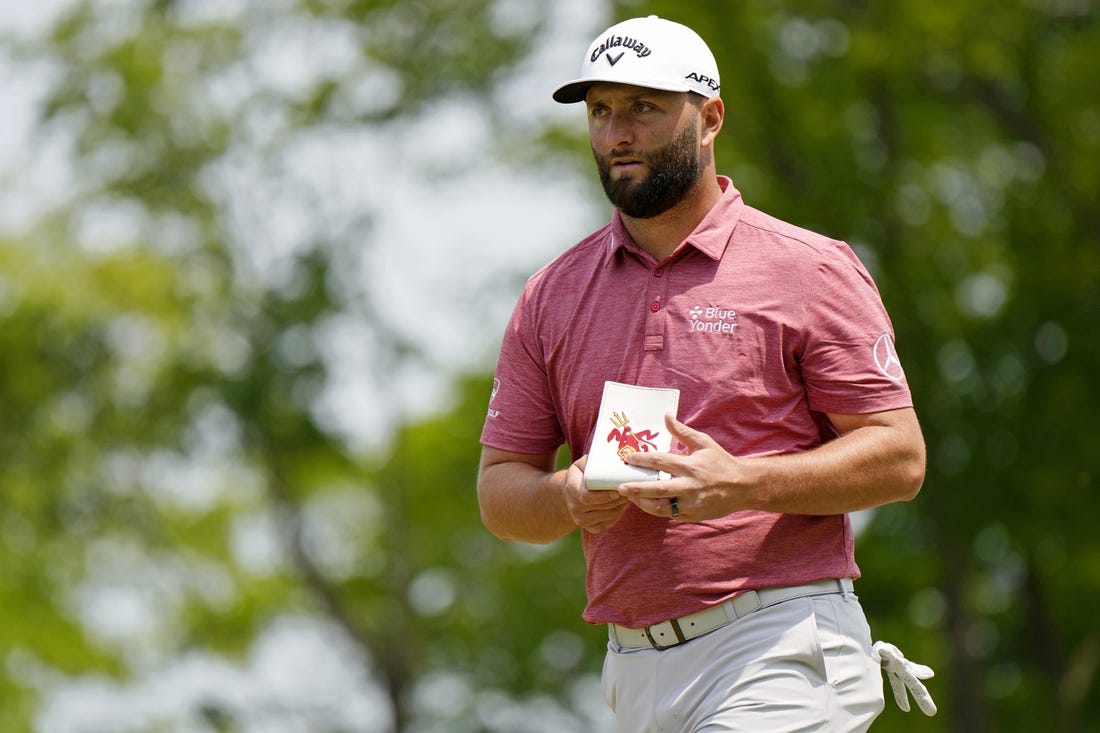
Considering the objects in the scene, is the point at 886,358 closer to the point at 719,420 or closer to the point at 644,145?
the point at 719,420

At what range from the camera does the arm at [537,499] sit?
4.14 metres

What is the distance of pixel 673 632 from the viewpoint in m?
4.40

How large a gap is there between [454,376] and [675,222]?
26.5 m

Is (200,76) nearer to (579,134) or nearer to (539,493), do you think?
(579,134)

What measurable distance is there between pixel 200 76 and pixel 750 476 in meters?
22.9

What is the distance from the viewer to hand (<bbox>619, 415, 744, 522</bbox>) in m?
3.98

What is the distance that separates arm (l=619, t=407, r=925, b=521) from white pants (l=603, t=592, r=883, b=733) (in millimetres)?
300

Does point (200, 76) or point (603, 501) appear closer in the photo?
point (603, 501)

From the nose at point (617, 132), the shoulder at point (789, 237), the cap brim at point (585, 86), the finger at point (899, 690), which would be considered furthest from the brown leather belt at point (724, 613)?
the cap brim at point (585, 86)

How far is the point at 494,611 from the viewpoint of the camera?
3016 cm

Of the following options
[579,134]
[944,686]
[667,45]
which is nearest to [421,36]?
[579,134]

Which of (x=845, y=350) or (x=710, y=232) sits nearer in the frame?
(x=845, y=350)

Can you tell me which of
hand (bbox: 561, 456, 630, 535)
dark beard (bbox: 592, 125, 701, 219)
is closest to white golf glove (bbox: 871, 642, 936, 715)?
hand (bbox: 561, 456, 630, 535)

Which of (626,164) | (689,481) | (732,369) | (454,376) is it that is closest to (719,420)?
(732,369)
